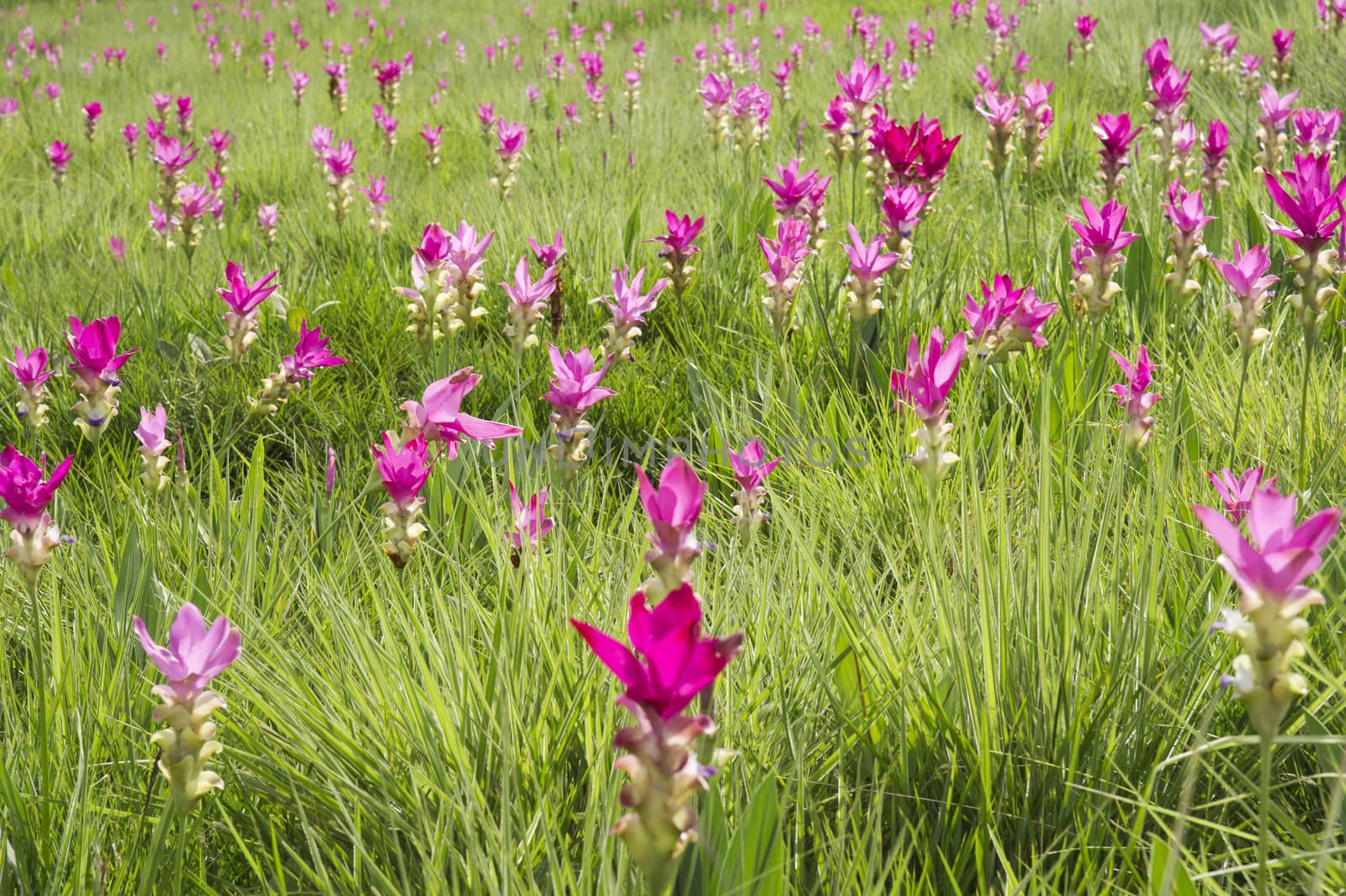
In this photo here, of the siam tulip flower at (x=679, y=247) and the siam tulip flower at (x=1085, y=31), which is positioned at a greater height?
the siam tulip flower at (x=1085, y=31)

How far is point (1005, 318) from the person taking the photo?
6.25 feet

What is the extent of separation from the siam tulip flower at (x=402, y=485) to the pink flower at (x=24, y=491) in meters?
0.38

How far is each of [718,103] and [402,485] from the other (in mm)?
2915

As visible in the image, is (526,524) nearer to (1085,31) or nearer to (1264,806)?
(1264,806)

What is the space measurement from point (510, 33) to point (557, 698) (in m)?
9.81

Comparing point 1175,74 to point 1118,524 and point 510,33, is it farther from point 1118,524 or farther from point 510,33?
point 510,33

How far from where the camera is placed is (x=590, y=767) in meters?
1.10

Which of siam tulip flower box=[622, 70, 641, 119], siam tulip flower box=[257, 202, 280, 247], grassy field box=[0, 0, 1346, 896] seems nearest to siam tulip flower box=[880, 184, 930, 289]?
grassy field box=[0, 0, 1346, 896]

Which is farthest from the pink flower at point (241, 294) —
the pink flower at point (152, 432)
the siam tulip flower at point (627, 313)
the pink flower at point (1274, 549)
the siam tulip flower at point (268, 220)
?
the pink flower at point (1274, 549)

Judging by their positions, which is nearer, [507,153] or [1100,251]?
[1100,251]

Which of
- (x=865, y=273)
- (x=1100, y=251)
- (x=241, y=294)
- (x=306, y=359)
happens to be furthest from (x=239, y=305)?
(x=1100, y=251)

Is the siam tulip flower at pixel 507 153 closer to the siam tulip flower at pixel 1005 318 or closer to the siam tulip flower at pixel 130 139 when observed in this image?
the siam tulip flower at pixel 130 139

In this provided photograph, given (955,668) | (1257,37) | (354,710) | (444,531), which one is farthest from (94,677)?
(1257,37)

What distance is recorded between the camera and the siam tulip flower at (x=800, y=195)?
250 centimetres
